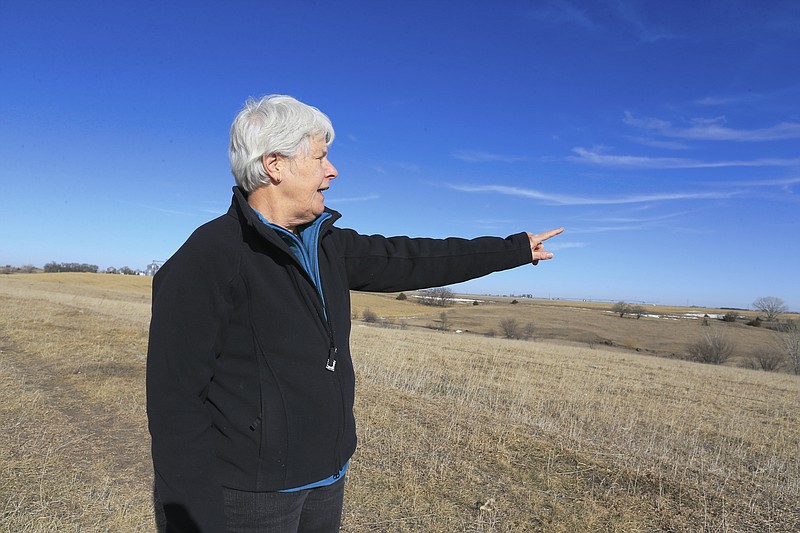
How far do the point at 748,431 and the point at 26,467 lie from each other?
12111 millimetres

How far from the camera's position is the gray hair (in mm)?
1736

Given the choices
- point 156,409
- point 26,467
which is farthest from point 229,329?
point 26,467

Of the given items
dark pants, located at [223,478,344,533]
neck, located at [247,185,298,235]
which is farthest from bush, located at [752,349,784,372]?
neck, located at [247,185,298,235]

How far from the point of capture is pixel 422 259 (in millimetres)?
2355

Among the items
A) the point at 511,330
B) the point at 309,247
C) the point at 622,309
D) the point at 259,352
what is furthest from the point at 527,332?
the point at 259,352

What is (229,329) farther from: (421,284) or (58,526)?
(58,526)

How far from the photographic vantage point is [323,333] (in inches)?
70.4

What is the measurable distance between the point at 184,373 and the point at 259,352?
237 mm

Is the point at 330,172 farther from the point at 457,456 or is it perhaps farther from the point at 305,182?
the point at 457,456

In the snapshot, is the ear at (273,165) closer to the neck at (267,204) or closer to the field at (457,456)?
the neck at (267,204)

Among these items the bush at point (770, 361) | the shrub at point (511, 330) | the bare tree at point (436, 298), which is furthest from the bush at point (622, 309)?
the bush at point (770, 361)

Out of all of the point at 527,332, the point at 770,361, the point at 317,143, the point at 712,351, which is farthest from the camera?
the point at 527,332

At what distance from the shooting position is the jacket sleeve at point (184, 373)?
148 cm

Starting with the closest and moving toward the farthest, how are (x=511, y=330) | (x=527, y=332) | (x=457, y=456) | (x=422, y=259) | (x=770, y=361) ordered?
1. (x=422, y=259)
2. (x=457, y=456)
3. (x=770, y=361)
4. (x=511, y=330)
5. (x=527, y=332)
